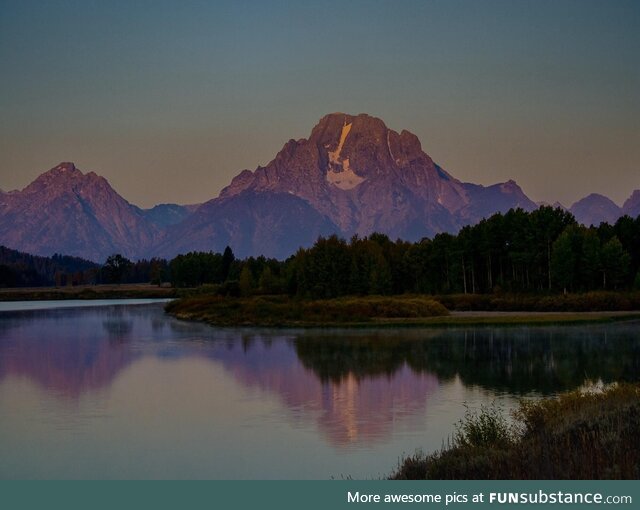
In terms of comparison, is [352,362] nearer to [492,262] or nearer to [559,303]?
[559,303]

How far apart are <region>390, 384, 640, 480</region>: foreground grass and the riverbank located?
54.5m

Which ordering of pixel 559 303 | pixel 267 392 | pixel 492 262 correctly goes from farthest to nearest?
pixel 492 262
pixel 559 303
pixel 267 392

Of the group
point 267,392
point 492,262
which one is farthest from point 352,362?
point 492,262

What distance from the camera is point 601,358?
2018 inches

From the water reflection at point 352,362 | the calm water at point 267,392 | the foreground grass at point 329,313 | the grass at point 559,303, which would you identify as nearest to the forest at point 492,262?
the grass at point 559,303

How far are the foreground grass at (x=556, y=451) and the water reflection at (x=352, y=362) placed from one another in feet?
23.1

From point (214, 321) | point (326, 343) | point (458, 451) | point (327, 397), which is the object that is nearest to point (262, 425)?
point (327, 397)

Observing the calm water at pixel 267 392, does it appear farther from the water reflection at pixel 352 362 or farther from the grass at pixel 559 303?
the grass at pixel 559 303

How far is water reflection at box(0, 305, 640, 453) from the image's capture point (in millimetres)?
37500

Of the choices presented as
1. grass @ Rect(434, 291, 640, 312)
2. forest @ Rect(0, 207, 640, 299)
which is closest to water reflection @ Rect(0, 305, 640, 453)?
grass @ Rect(434, 291, 640, 312)

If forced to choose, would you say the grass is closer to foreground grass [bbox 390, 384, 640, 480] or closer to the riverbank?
the riverbank

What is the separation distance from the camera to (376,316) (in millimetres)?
89688

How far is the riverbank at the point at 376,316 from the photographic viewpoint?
81.1 meters

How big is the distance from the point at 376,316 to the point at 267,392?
1909 inches
